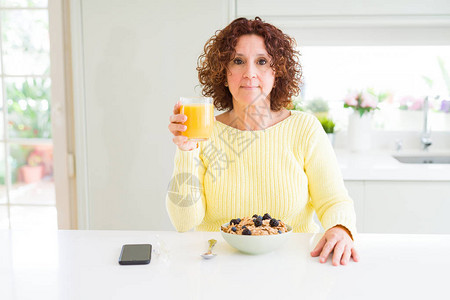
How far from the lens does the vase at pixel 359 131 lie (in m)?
3.08

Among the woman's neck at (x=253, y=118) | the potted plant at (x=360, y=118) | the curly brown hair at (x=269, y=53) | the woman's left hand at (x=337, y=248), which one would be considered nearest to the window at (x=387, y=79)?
the potted plant at (x=360, y=118)

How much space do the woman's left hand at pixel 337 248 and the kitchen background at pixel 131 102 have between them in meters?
1.30

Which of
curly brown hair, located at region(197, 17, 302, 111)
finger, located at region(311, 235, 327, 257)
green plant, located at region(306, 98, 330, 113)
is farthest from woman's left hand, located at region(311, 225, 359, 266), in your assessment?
green plant, located at region(306, 98, 330, 113)

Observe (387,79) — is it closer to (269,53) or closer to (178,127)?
(269,53)

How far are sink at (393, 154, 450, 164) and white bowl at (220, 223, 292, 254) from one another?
2.09 metres

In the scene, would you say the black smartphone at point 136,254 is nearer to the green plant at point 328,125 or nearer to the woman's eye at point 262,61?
the woman's eye at point 262,61

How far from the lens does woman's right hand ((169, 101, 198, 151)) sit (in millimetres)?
1444

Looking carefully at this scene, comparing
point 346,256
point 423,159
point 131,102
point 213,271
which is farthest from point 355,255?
point 423,159

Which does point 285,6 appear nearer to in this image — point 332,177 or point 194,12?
point 194,12

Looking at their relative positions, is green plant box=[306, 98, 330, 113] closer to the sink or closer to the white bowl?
the sink

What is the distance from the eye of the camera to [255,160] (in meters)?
1.75

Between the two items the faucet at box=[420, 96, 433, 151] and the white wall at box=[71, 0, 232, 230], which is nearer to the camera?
the white wall at box=[71, 0, 232, 230]

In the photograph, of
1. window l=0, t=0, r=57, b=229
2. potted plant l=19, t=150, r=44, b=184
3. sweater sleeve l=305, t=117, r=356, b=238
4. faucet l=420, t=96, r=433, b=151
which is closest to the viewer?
sweater sleeve l=305, t=117, r=356, b=238

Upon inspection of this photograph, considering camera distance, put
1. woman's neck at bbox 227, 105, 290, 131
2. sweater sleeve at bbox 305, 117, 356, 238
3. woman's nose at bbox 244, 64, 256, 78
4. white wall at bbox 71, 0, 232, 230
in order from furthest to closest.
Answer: white wall at bbox 71, 0, 232, 230 → woman's neck at bbox 227, 105, 290, 131 → woman's nose at bbox 244, 64, 256, 78 → sweater sleeve at bbox 305, 117, 356, 238
